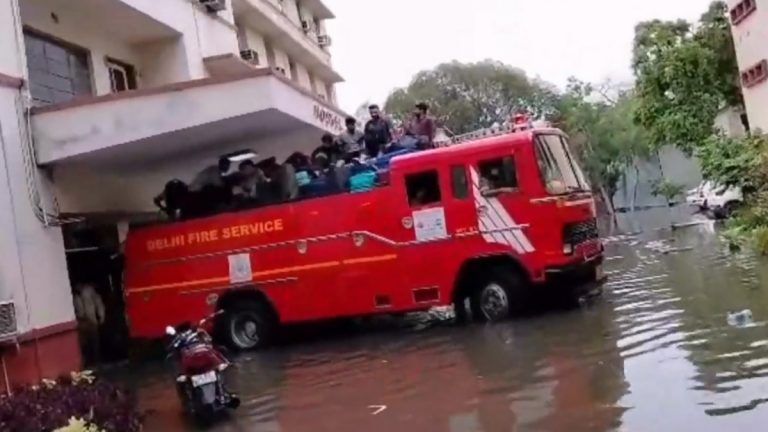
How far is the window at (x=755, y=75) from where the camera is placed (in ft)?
79.0

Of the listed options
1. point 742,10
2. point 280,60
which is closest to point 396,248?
point 742,10

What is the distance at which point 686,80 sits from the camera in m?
28.0

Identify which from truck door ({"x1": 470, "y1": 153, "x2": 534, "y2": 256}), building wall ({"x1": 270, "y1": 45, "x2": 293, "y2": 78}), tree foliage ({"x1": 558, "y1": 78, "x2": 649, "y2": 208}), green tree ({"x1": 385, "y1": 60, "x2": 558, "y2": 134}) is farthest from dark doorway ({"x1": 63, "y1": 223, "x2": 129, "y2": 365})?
tree foliage ({"x1": 558, "y1": 78, "x2": 649, "y2": 208})

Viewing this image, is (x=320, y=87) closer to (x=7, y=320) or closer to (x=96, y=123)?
(x=96, y=123)

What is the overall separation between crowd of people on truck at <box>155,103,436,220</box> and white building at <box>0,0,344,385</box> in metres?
0.66

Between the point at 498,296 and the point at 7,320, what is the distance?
628 centimetres

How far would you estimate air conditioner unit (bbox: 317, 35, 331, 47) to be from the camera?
36334 mm

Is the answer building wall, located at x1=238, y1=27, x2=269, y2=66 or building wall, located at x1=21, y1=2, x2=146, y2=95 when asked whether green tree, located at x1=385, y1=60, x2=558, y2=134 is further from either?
building wall, located at x1=21, y1=2, x2=146, y2=95

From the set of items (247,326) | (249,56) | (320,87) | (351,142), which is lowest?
(247,326)

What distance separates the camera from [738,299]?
38.8 ft

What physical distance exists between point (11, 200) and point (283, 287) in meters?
4.03

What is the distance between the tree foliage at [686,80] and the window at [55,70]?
58.1ft

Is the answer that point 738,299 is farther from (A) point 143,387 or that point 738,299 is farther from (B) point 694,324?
(A) point 143,387

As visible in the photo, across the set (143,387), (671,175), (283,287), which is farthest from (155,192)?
(671,175)
